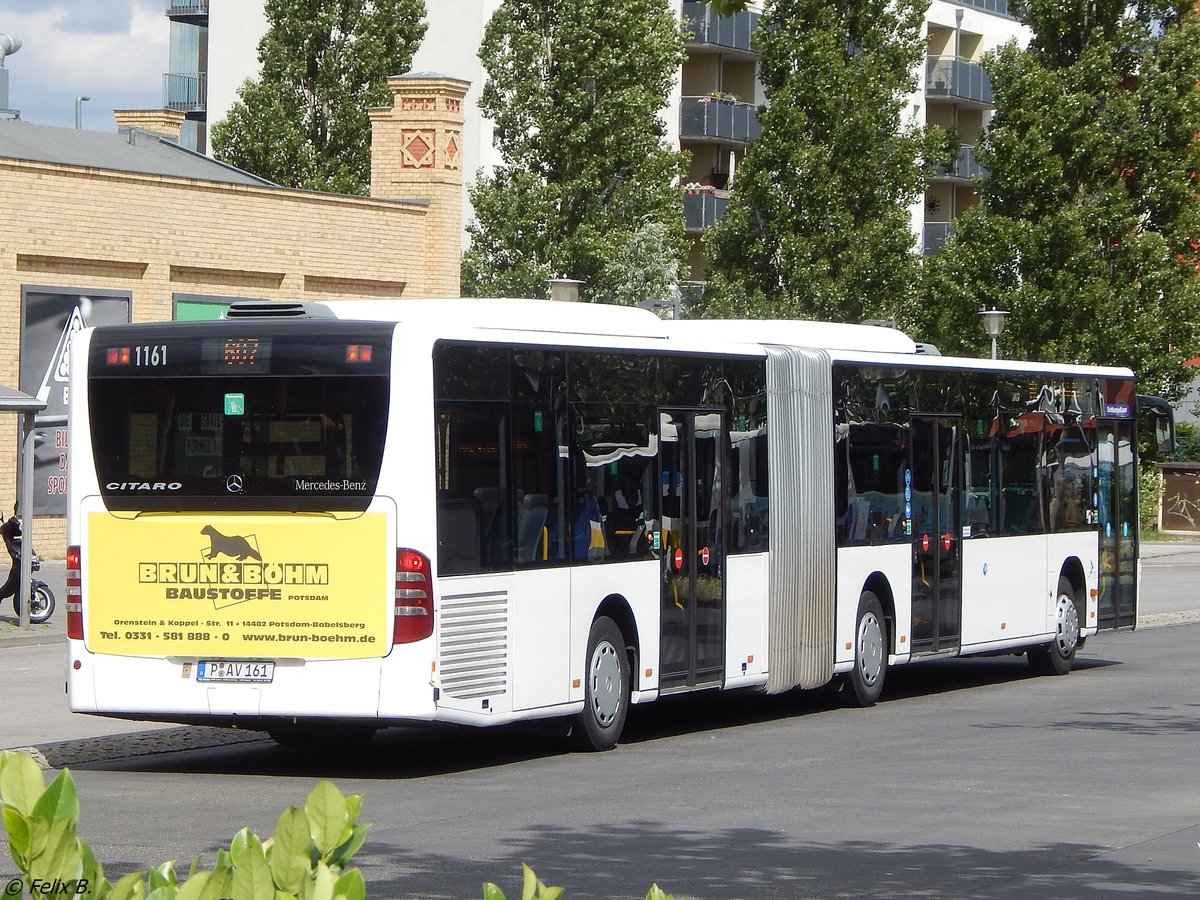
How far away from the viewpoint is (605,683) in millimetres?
14219

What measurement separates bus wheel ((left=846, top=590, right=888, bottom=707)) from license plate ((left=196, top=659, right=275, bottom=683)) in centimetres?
630

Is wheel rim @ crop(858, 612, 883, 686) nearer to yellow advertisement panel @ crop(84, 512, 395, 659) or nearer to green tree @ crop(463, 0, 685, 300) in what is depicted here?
yellow advertisement panel @ crop(84, 512, 395, 659)

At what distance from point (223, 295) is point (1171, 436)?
18.3m

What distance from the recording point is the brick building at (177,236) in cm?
3278

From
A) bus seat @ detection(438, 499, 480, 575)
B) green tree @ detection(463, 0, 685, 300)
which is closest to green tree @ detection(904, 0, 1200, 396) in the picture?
green tree @ detection(463, 0, 685, 300)

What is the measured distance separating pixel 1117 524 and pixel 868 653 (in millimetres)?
5378

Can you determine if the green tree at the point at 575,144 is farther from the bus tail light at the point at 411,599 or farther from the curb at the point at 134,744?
the bus tail light at the point at 411,599

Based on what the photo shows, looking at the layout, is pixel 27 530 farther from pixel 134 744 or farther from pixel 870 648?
pixel 870 648

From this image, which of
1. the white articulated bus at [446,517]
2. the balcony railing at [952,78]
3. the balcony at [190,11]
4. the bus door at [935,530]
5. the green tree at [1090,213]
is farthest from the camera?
the balcony at [190,11]

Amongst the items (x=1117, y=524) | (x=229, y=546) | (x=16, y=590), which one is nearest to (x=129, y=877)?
(x=229, y=546)

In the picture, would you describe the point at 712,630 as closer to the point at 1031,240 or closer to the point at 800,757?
the point at 800,757

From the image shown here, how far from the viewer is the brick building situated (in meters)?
32.8

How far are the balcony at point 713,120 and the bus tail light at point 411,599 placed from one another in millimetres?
50756

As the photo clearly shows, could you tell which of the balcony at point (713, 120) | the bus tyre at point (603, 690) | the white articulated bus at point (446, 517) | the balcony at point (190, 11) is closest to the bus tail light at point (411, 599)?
the white articulated bus at point (446, 517)
